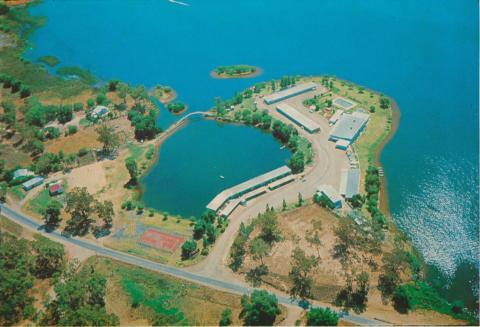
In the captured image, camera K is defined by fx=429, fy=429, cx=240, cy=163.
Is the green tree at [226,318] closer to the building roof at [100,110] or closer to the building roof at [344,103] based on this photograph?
the building roof at [344,103]

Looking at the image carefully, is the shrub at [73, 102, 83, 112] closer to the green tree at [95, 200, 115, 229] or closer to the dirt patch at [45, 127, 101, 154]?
the dirt patch at [45, 127, 101, 154]

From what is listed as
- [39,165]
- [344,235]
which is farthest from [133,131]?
[344,235]

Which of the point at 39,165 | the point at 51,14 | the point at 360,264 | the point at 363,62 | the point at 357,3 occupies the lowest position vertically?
the point at 360,264

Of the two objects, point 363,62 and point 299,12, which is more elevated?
point 299,12

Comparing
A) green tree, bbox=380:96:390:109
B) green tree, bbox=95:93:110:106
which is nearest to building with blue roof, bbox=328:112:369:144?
green tree, bbox=380:96:390:109

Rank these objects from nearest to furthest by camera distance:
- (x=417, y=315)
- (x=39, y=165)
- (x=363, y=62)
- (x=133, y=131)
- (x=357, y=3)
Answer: (x=417, y=315) → (x=39, y=165) → (x=133, y=131) → (x=363, y=62) → (x=357, y=3)

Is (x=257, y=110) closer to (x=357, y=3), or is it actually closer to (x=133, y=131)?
(x=133, y=131)

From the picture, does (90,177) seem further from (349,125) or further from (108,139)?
(349,125)

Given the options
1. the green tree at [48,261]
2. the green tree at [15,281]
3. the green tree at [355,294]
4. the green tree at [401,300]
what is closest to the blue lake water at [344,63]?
the green tree at [401,300]
